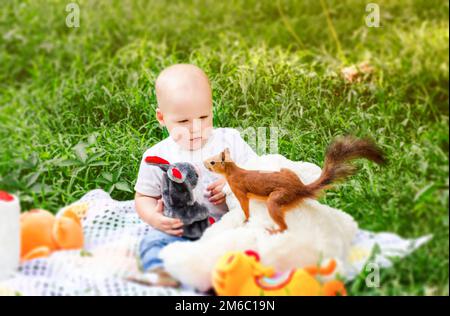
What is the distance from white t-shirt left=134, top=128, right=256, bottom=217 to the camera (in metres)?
1.70

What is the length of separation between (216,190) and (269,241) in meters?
0.23

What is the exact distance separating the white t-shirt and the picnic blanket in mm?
→ 157

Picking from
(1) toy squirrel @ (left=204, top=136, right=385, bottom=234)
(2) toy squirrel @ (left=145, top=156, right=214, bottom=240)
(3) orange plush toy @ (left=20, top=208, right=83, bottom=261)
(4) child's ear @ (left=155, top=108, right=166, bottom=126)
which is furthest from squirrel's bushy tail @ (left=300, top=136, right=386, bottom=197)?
(3) orange plush toy @ (left=20, top=208, right=83, bottom=261)

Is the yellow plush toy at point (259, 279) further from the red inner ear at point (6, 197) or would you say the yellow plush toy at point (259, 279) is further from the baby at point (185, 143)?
Result: the red inner ear at point (6, 197)

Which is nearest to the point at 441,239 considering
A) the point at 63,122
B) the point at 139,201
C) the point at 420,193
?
the point at 420,193

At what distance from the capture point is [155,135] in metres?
1.91

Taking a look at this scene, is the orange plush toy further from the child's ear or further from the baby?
the child's ear

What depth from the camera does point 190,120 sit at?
1691mm

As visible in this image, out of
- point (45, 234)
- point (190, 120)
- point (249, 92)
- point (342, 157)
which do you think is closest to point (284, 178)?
point (342, 157)

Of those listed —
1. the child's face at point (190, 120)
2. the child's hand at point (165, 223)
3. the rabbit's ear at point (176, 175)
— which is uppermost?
the child's face at point (190, 120)

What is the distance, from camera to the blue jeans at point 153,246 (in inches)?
59.7

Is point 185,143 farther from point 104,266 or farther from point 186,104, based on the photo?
point 104,266

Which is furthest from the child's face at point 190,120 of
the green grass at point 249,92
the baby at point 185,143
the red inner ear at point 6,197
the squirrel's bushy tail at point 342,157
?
the red inner ear at point 6,197
